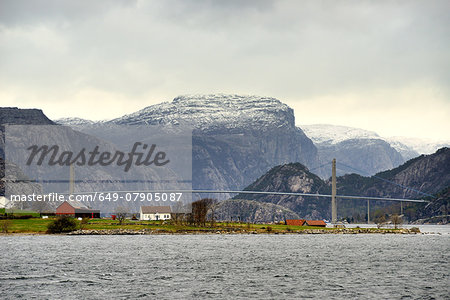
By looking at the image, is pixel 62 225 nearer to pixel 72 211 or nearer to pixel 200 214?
pixel 72 211

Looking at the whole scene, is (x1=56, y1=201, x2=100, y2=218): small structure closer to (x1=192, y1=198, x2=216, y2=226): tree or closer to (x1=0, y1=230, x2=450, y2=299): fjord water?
(x1=192, y1=198, x2=216, y2=226): tree

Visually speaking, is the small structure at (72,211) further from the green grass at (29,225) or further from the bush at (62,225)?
the bush at (62,225)

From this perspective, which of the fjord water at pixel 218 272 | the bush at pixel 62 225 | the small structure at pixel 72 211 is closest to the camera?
the fjord water at pixel 218 272

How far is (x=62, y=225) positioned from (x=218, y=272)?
291ft

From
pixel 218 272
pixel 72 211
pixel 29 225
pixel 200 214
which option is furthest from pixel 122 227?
pixel 218 272

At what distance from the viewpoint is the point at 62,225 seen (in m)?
157

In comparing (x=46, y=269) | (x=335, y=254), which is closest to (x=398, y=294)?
(x=46, y=269)

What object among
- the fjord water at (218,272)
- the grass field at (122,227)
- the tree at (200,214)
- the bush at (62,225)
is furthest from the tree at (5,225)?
the tree at (200,214)

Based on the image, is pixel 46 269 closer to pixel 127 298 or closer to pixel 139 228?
pixel 127 298

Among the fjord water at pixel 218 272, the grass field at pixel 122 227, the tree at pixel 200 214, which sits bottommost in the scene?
the fjord water at pixel 218 272

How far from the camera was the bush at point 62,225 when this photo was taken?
510 ft

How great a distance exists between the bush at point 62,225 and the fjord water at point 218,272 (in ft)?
142

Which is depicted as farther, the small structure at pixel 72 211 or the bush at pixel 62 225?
the small structure at pixel 72 211

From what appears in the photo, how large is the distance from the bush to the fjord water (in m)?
43.2
